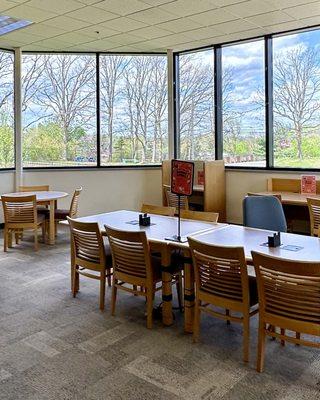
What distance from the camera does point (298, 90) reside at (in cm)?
604

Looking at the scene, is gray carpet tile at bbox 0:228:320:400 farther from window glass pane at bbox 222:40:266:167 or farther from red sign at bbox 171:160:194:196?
window glass pane at bbox 222:40:266:167

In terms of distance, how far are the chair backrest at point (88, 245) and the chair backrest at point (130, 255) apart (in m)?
0.18

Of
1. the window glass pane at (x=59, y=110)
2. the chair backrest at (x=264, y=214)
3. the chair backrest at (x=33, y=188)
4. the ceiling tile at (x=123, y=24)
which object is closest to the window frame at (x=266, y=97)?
the ceiling tile at (x=123, y=24)

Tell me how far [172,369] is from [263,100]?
4943mm

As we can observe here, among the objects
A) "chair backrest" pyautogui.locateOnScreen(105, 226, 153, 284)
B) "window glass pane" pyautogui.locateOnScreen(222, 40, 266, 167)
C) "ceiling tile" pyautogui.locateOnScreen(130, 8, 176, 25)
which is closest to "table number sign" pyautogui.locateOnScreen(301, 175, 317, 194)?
"window glass pane" pyautogui.locateOnScreen(222, 40, 266, 167)

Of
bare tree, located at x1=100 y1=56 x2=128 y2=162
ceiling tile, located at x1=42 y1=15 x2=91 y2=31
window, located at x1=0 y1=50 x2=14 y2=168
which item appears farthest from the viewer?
bare tree, located at x1=100 y1=56 x2=128 y2=162

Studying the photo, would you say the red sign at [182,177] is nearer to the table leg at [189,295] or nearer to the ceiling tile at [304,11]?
the table leg at [189,295]

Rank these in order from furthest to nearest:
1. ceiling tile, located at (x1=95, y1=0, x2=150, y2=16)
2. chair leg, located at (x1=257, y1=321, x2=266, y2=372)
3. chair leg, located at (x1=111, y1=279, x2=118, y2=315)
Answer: ceiling tile, located at (x1=95, y1=0, x2=150, y2=16)
chair leg, located at (x1=111, y1=279, x2=118, y2=315)
chair leg, located at (x1=257, y1=321, x2=266, y2=372)

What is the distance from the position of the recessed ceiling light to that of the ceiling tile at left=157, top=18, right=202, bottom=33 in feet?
6.27

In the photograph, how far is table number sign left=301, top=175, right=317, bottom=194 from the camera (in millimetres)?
5766

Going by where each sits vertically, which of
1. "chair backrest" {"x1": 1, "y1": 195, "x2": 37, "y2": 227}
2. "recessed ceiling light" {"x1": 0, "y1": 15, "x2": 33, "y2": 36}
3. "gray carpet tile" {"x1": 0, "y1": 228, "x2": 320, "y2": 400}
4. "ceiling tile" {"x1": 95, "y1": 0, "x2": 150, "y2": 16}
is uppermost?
"recessed ceiling light" {"x1": 0, "y1": 15, "x2": 33, "y2": 36}

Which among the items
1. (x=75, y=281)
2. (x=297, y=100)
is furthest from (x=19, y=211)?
(x=297, y=100)

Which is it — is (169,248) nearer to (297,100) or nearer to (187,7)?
(187,7)

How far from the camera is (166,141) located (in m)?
7.53
